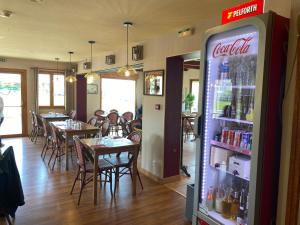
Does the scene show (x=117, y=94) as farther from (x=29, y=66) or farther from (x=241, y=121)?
(x=241, y=121)

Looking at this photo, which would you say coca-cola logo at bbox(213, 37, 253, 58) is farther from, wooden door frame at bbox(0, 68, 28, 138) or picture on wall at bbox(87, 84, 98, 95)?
wooden door frame at bbox(0, 68, 28, 138)

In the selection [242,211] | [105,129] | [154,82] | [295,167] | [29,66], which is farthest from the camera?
[29,66]

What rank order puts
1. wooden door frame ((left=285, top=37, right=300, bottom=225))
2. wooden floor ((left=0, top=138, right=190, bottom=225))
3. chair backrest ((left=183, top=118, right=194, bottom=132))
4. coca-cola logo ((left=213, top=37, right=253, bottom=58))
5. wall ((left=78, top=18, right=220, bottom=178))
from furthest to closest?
chair backrest ((left=183, top=118, right=194, bottom=132)), wall ((left=78, top=18, right=220, bottom=178)), wooden floor ((left=0, top=138, right=190, bottom=225)), coca-cola logo ((left=213, top=37, right=253, bottom=58)), wooden door frame ((left=285, top=37, right=300, bottom=225))

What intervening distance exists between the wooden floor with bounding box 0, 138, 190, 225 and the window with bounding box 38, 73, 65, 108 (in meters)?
4.25

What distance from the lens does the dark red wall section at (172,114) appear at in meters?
3.94

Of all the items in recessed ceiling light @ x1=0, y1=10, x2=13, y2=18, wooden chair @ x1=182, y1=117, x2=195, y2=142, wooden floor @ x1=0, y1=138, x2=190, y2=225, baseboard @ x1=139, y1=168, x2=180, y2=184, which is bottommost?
wooden floor @ x1=0, y1=138, x2=190, y2=225

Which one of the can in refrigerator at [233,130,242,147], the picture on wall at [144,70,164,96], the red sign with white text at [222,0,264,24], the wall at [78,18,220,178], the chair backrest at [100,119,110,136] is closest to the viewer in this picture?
the red sign with white text at [222,0,264,24]

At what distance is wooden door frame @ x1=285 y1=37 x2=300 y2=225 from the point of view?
1.51m

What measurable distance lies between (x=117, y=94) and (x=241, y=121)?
8101mm

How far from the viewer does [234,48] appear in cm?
184

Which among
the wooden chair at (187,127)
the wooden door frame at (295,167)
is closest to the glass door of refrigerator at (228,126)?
the wooden door frame at (295,167)

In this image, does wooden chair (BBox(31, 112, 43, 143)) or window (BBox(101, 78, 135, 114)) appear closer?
wooden chair (BBox(31, 112, 43, 143))

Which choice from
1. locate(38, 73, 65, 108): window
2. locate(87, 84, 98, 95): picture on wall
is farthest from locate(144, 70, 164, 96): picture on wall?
locate(38, 73, 65, 108): window


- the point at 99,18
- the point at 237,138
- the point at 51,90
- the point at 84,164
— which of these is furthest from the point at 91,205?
the point at 51,90
